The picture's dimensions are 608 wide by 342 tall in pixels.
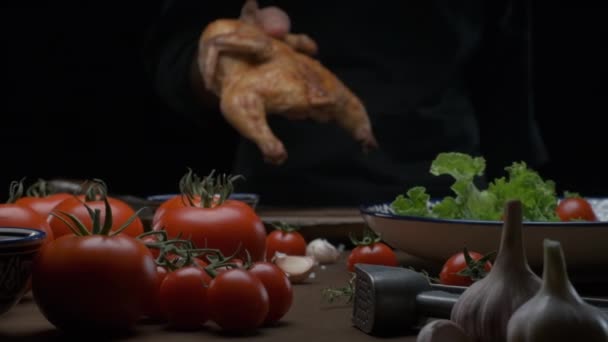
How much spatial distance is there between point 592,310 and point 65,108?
125 inches

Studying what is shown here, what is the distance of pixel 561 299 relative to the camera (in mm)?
832

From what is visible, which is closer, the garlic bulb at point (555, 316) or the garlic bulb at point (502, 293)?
the garlic bulb at point (555, 316)

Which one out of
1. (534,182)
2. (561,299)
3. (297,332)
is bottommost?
(297,332)

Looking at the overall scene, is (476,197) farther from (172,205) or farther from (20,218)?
(20,218)

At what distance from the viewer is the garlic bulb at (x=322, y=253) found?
1845 mm

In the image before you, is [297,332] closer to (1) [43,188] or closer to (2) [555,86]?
(1) [43,188]

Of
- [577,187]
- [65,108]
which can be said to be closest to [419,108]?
[577,187]

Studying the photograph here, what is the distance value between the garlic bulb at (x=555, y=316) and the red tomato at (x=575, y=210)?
884 millimetres

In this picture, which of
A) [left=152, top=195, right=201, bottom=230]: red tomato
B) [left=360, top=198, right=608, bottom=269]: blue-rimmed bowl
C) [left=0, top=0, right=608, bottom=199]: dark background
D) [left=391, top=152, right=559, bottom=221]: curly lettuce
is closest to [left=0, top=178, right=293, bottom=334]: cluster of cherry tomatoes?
[left=152, top=195, right=201, bottom=230]: red tomato

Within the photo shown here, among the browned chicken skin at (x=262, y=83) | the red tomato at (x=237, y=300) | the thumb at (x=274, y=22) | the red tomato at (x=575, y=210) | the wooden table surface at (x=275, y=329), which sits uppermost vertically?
the thumb at (x=274, y=22)

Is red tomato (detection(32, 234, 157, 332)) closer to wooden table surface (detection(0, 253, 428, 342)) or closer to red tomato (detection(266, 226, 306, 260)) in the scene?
wooden table surface (detection(0, 253, 428, 342))

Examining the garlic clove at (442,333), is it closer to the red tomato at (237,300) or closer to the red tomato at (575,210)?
the red tomato at (237,300)

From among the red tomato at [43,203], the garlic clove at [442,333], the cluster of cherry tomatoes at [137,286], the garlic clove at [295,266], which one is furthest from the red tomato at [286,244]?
the garlic clove at [442,333]

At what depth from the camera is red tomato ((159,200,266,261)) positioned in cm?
141
